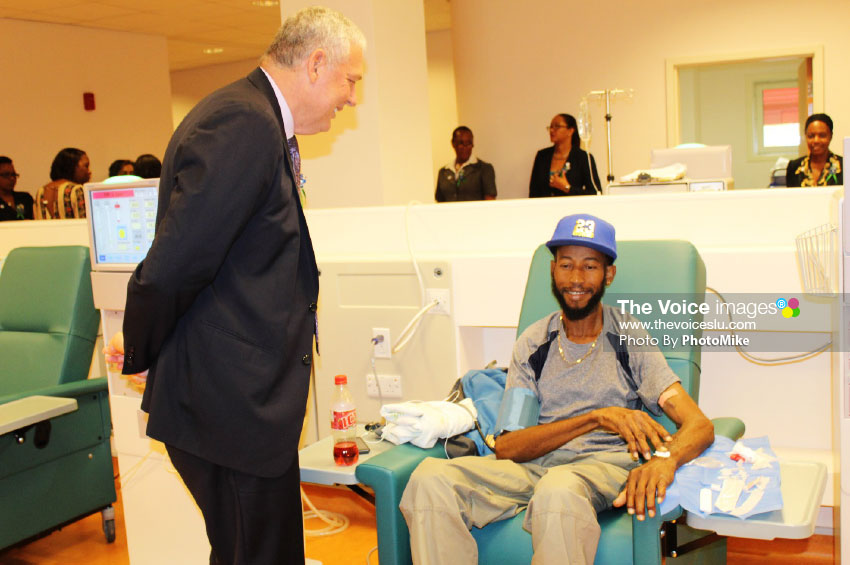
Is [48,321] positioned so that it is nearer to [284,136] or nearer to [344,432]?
[344,432]

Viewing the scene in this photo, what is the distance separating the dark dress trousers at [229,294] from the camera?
142cm

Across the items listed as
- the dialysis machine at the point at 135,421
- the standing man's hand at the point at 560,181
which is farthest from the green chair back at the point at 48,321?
the standing man's hand at the point at 560,181

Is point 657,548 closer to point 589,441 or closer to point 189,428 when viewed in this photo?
point 589,441

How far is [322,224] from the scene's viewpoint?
3.33 m

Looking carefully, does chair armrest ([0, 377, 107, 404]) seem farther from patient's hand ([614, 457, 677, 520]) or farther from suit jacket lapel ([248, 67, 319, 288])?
patient's hand ([614, 457, 677, 520])

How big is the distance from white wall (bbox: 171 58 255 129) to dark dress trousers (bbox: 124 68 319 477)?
971 centimetres

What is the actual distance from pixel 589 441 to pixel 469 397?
38 cm

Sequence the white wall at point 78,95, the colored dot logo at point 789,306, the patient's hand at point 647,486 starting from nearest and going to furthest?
1. the patient's hand at point 647,486
2. the colored dot logo at point 789,306
3. the white wall at point 78,95

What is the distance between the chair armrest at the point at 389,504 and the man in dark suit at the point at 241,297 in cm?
29

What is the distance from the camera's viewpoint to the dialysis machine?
8.00ft

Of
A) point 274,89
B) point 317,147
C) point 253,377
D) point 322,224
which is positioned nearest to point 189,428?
point 253,377

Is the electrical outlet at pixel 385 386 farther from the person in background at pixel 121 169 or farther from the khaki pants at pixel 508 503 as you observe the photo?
the person in background at pixel 121 169

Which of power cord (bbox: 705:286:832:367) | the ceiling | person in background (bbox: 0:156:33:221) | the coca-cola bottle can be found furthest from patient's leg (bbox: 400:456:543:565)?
the ceiling

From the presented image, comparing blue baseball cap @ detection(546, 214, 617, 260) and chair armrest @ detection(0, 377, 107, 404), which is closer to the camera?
blue baseball cap @ detection(546, 214, 617, 260)
